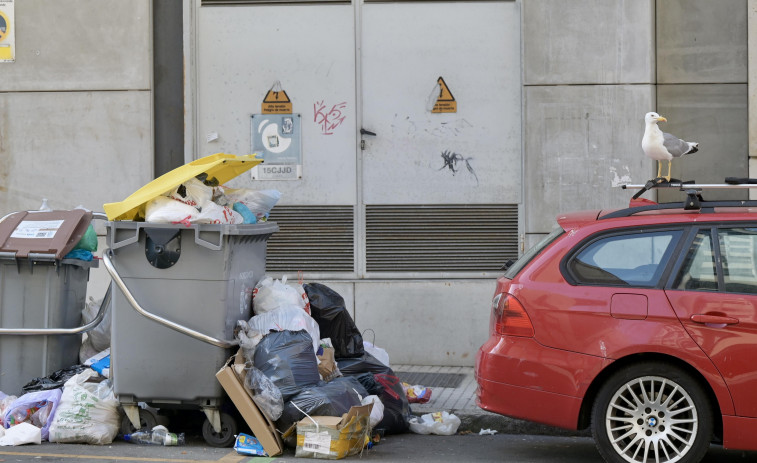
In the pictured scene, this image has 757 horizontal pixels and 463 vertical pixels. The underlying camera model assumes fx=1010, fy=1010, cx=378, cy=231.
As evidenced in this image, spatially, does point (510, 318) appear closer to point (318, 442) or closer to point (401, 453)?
point (401, 453)

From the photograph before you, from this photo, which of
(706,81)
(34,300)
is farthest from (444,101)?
(34,300)

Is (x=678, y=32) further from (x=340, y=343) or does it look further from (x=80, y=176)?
(x=80, y=176)

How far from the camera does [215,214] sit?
6742 millimetres

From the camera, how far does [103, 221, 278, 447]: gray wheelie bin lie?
661 centimetres

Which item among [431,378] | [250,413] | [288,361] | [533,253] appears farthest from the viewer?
[431,378]

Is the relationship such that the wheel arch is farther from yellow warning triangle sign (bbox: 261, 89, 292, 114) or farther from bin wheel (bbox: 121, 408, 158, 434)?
yellow warning triangle sign (bbox: 261, 89, 292, 114)

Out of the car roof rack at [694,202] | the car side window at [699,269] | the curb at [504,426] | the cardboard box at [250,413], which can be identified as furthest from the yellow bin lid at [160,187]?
the car side window at [699,269]

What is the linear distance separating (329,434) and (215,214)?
166 cm

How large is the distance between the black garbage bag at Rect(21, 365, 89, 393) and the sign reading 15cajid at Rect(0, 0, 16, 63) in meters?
4.39

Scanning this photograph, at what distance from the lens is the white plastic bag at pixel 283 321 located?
680 centimetres

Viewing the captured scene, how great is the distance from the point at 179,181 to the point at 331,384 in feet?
5.51

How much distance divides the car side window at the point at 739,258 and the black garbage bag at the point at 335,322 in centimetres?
284

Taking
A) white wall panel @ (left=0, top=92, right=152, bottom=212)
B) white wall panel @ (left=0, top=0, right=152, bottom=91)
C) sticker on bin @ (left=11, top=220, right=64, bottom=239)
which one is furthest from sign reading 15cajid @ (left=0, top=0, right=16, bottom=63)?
sticker on bin @ (left=11, top=220, right=64, bottom=239)

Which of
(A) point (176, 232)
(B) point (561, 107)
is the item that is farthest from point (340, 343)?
(B) point (561, 107)
